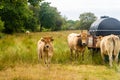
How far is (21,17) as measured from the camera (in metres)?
48.2

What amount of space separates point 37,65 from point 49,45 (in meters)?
1.08

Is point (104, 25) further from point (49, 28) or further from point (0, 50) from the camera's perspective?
point (49, 28)

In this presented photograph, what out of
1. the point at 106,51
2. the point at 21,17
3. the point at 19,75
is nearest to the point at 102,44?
the point at 106,51

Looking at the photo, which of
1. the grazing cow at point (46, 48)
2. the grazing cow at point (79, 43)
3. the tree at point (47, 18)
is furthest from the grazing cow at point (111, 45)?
the tree at point (47, 18)

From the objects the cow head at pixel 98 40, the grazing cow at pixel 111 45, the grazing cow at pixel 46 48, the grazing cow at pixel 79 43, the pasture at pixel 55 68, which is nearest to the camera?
the pasture at pixel 55 68

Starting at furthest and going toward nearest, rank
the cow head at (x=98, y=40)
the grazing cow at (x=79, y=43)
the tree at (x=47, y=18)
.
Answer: the tree at (x=47, y=18)
the grazing cow at (x=79, y=43)
the cow head at (x=98, y=40)

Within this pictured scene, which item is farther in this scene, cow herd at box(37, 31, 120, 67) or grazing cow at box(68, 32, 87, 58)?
grazing cow at box(68, 32, 87, 58)

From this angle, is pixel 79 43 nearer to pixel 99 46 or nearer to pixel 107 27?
pixel 99 46

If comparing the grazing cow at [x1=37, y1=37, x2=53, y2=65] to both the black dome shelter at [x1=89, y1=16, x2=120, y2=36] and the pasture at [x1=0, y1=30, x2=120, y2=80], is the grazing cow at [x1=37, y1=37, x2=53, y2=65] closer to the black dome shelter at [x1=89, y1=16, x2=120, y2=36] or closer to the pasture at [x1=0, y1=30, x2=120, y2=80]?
the pasture at [x1=0, y1=30, x2=120, y2=80]

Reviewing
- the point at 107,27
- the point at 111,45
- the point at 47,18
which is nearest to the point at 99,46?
the point at 107,27

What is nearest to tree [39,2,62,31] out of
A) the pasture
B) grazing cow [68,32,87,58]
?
the pasture

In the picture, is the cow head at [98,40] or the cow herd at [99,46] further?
the cow head at [98,40]

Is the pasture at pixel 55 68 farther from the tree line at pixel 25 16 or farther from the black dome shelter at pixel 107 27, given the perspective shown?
the tree line at pixel 25 16

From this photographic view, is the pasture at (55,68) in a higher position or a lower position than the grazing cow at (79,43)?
lower
